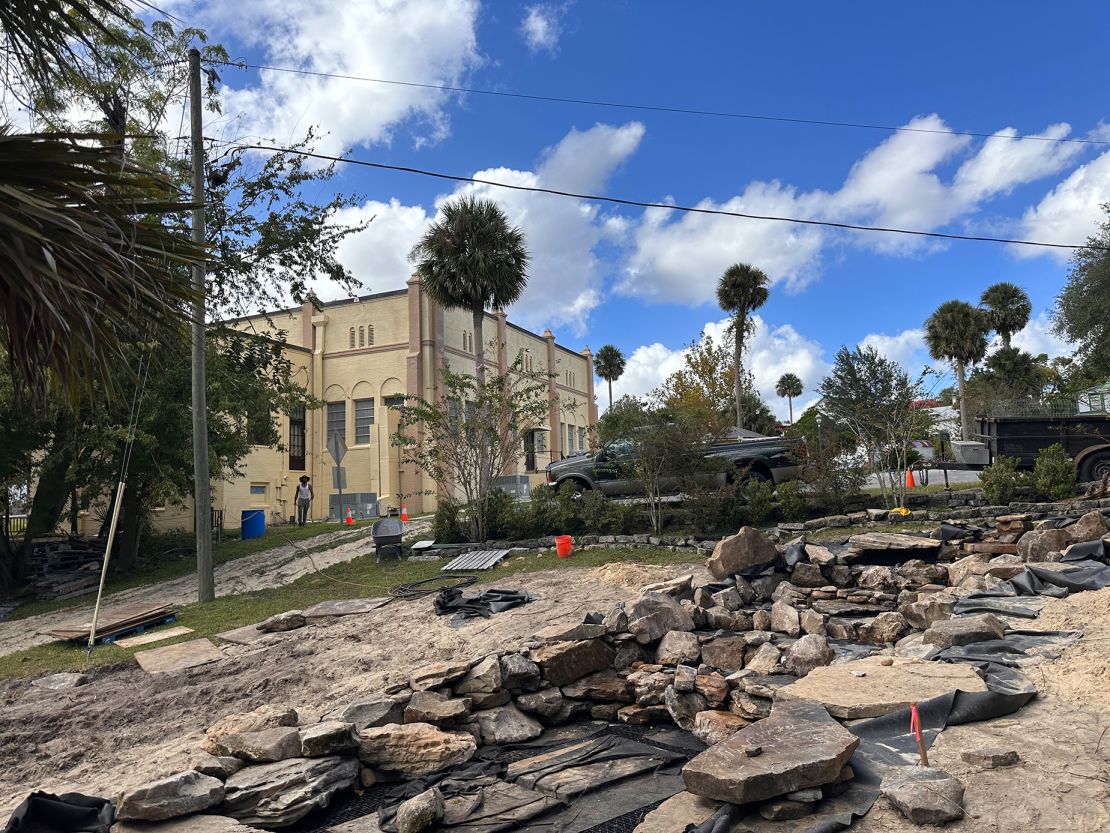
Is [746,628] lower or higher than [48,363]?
lower

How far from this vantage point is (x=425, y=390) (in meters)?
32.9

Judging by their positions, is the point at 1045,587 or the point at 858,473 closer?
the point at 1045,587

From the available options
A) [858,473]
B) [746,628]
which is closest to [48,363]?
[746,628]

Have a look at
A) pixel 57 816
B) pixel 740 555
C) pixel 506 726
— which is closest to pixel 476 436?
pixel 740 555

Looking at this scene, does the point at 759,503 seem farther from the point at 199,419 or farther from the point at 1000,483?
the point at 199,419

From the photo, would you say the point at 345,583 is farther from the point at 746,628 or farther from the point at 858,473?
the point at 858,473

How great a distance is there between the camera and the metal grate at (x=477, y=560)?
14259 mm

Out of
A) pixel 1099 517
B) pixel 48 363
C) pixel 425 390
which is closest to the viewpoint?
pixel 48 363

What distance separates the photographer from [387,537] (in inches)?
639

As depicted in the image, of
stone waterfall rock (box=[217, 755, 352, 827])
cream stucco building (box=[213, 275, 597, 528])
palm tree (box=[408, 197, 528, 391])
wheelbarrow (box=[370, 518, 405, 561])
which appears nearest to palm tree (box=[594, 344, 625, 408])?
cream stucco building (box=[213, 275, 597, 528])

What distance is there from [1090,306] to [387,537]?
929 inches

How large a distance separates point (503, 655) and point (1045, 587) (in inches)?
224

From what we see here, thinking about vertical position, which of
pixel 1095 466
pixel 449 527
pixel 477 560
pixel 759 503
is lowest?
pixel 477 560

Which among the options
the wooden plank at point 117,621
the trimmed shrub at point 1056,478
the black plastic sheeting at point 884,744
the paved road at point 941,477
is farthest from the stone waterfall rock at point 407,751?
the paved road at point 941,477
